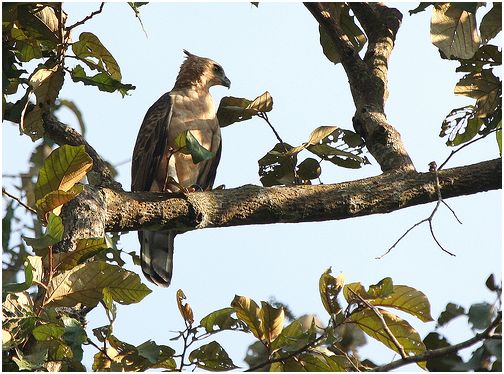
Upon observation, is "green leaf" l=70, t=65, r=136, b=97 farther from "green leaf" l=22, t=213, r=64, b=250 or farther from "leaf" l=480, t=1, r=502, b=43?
"leaf" l=480, t=1, r=502, b=43

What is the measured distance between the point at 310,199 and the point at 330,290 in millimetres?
566

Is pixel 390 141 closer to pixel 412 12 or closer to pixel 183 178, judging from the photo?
pixel 412 12

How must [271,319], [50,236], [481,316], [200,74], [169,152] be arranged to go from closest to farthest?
1. [481,316]
2. [50,236]
3. [271,319]
4. [169,152]
5. [200,74]

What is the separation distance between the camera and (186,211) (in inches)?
146

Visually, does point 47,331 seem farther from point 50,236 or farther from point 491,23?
point 491,23

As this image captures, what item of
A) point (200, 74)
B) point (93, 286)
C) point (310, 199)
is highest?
point (200, 74)

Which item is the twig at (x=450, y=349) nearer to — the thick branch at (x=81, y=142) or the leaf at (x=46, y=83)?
the thick branch at (x=81, y=142)

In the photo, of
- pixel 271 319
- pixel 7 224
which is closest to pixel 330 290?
pixel 271 319

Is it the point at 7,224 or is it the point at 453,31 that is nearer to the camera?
the point at 453,31

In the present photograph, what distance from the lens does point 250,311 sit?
3334mm

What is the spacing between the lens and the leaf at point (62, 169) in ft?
10.2

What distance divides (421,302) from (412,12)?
1.23m

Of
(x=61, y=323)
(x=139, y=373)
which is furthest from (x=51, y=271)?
(x=139, y=373)

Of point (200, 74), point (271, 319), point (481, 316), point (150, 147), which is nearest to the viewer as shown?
point (481, 316)
